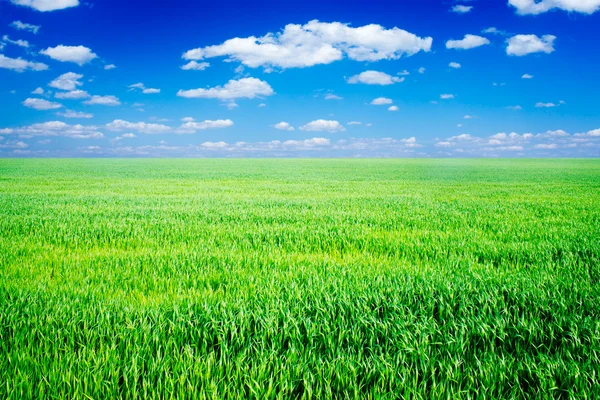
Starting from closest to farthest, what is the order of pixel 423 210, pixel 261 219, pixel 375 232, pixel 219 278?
pixel 219 278 → pixel 375 232 → pixel 261 219 → pixel 423 210

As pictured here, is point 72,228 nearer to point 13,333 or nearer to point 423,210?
point 13,333

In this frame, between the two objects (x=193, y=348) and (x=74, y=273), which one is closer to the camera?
(x=193, y=348)

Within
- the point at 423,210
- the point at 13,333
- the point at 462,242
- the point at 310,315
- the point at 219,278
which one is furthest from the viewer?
the point at 423,210

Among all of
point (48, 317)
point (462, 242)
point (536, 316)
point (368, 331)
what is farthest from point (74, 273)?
point (462, 242)

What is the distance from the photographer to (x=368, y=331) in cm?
345

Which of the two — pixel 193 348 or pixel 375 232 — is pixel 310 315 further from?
pixel 375 232

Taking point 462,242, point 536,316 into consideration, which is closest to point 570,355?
point 536,316

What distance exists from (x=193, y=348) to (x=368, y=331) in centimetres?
164

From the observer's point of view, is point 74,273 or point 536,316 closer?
point 536,316

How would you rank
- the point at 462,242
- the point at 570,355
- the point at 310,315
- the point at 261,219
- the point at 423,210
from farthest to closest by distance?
1. the point at 423,210
2. the point at 261,219
3. the point at 462,242
4. the point at 310,315
5. the point at 570,355

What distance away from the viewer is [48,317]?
11.8 ft

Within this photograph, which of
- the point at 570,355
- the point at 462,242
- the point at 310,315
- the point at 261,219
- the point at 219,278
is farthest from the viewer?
the point at 261,219

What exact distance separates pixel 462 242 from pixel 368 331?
4.85m

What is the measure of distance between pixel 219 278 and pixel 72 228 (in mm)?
5756
